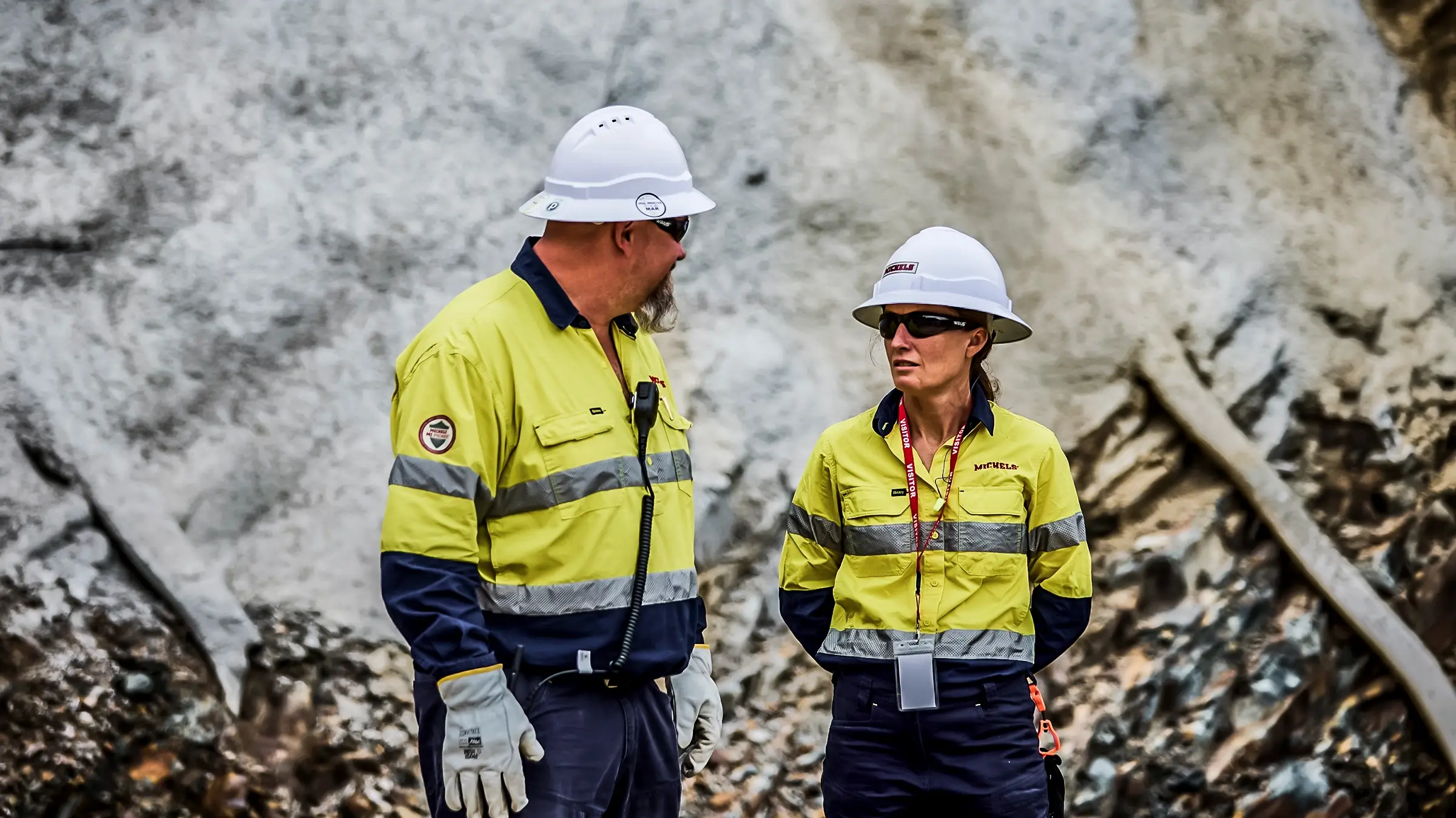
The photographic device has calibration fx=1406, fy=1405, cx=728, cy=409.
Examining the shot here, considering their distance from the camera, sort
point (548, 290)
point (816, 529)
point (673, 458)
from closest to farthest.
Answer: point (548, 290)
point (673, 458)
point (816, 529)

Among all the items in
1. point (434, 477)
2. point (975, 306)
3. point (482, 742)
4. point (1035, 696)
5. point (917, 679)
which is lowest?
point (1035, 696)

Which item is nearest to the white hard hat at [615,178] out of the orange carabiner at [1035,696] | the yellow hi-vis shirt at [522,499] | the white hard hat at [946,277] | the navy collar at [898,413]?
the yellow hi-vis shirt at [522,499]

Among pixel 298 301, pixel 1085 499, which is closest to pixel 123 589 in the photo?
pixel 298 301

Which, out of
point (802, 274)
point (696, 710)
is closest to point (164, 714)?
point (696, 710)

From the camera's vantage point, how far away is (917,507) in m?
2.95

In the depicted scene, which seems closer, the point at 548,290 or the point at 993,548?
the point at 548,290

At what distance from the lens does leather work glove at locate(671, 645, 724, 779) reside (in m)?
3.02

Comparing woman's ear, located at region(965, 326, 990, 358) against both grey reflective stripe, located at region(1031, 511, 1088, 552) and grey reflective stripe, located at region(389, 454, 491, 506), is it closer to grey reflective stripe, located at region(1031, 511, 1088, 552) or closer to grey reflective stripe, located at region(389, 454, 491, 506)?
grey reflective stripe, located at region(1031, 511, 1088, 552)

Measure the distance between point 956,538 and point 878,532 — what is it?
0.16 meters

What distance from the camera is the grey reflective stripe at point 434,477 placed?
2412 millimetres

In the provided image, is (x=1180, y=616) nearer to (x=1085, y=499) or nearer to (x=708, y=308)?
(x=1085, y=499)

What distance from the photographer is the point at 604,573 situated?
2594mm

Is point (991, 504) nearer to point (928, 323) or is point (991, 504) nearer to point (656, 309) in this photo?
point (928, 323)

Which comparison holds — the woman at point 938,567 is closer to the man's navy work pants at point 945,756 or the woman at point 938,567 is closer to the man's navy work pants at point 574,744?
the man's navy work pants at point 945,756
